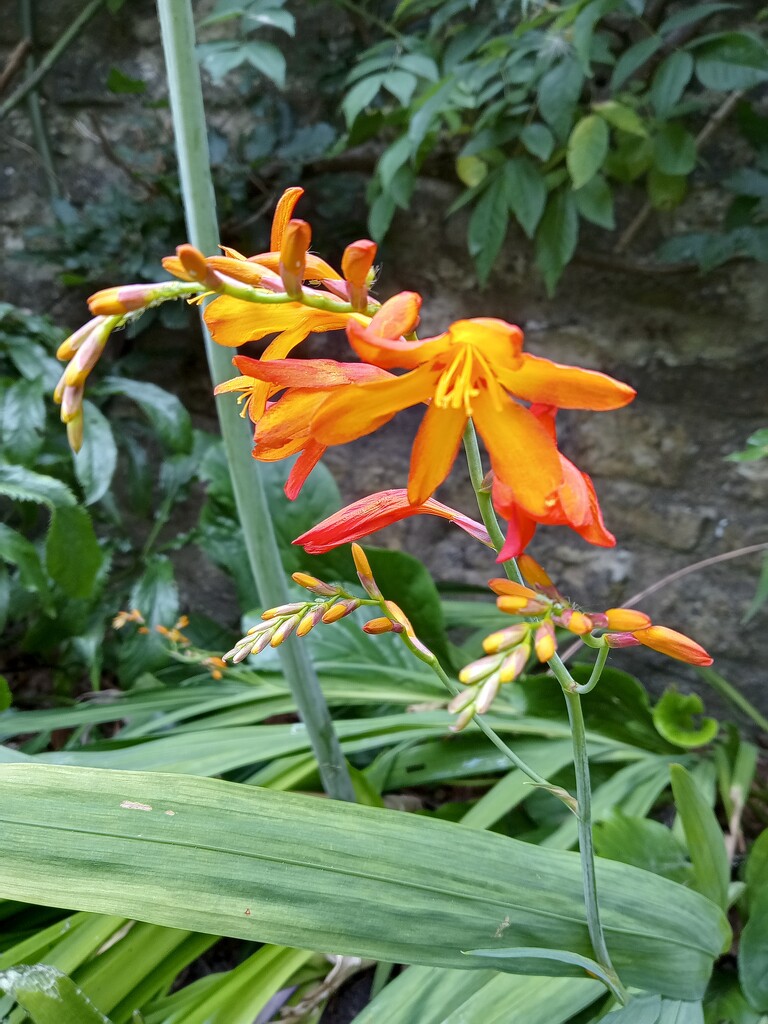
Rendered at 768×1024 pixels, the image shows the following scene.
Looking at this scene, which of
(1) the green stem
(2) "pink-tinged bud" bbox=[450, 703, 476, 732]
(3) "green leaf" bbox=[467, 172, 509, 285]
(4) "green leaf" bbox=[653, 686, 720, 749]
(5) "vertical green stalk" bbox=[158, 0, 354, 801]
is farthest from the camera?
(1) the green stem

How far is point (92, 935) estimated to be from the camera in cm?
56

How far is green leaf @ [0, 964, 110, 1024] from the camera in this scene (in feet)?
1.38

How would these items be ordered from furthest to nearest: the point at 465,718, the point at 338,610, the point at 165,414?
1. the point at 165,414
2. the point at 338,610
3. the point at 465,718

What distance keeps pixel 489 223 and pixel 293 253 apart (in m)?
0.82

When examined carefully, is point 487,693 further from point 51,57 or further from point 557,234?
point 51,57

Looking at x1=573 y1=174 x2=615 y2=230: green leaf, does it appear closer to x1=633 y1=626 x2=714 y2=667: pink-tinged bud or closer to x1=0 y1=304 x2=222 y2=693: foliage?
x1=0 y1=304 x2=222 y2=693: foliage

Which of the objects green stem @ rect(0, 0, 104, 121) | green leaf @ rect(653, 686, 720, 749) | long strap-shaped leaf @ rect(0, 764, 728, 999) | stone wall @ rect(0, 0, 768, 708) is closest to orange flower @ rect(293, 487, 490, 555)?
long strap-shaped leaf @ rect(0, 764, 728, 999)

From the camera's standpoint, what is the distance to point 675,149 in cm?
92

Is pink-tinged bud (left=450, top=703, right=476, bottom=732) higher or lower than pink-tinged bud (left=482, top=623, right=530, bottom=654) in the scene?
Answer: lower

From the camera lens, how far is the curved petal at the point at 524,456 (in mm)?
237

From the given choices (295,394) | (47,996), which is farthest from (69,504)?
(295,394)

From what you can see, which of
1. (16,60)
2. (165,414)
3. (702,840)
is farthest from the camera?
(16,60)

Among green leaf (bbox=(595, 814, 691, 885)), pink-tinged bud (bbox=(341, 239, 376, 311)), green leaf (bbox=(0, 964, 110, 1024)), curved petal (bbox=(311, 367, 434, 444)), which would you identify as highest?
pink-tinged bud (bbox=(341, 239, 376, 311))

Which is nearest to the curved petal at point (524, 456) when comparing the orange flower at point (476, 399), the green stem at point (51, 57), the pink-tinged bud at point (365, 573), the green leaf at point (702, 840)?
the orange flower at point (476, 399)
